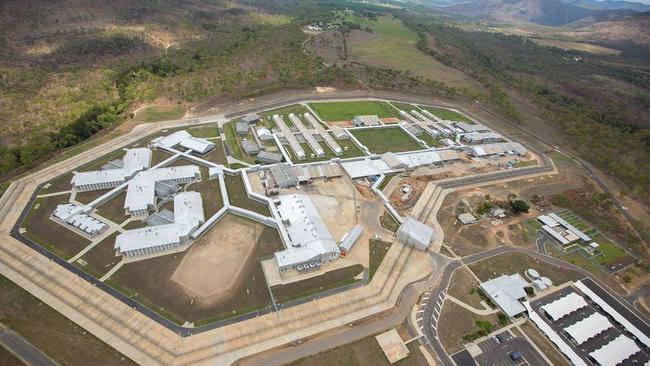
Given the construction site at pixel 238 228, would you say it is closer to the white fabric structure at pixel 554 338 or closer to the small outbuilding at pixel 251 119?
the small outbuilding at pixel 251 119

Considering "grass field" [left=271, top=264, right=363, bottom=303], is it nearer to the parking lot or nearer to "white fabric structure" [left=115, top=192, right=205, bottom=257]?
"white fabric structure" [left=115, top=192, right=205, bottom=257]

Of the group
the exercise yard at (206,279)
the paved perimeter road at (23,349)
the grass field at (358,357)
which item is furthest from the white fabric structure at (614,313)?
the paved perimeter road at (23,349)

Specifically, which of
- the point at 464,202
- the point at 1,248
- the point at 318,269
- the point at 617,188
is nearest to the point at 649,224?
the point at 617,188

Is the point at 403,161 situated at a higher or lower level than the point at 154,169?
lower

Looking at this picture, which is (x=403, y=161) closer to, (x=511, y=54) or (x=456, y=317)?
(x=456, y=317)

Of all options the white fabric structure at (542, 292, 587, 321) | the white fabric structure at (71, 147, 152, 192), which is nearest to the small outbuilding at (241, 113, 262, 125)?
the white fabric structure at (71, 147, 152, 192)

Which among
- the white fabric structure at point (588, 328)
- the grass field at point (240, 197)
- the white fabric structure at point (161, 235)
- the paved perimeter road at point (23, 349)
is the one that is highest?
the white fabric structure at point (161, 235)
